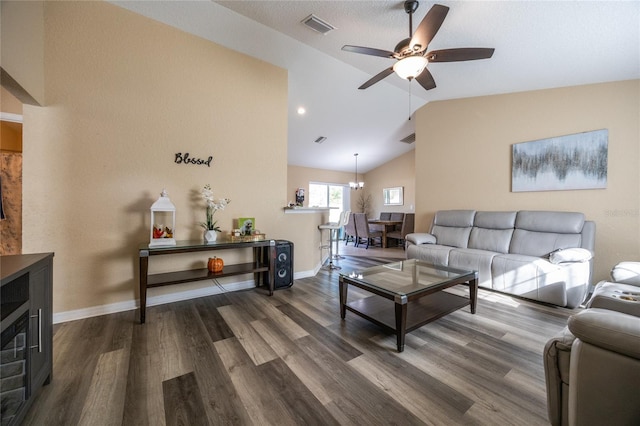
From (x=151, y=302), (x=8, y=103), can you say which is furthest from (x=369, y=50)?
(x=8, y=103)

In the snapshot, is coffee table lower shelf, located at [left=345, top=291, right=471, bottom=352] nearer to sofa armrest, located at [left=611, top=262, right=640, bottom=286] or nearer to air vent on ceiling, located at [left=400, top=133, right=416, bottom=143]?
sofa armrest, located at [left=611, top=262, right=640, bottom=286]

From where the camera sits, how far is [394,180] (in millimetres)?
7879

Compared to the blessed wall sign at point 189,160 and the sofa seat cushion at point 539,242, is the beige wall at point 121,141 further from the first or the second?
the sofa seat cushion at point 539,242

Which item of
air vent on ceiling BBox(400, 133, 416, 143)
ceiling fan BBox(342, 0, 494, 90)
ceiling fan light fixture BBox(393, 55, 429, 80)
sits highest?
Answer: air vent on ceiling BBox(400, 133, 416, 143)

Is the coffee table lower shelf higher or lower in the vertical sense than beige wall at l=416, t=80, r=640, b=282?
lower

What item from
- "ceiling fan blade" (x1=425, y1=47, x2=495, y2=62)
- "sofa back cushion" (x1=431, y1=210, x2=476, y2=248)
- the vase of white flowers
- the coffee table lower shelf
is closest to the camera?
the coffee table lower shelf

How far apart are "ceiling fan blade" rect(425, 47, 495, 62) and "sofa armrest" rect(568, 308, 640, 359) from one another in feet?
6.94

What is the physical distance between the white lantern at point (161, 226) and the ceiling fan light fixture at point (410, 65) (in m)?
2.60

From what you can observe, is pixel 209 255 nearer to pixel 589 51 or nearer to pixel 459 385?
pixel 459 385

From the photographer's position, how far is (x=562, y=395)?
1054 millimetres

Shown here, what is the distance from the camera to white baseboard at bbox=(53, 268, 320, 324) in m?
2.23

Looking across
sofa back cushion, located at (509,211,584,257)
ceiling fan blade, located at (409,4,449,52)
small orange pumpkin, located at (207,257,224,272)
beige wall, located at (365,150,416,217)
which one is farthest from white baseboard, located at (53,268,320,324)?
beige wall, located at (365,150,416,217)

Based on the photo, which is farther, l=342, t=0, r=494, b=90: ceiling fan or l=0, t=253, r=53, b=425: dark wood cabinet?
l=342, t=0, r=494, b=90: ceiling fan

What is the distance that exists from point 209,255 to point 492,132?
4.68 meters
